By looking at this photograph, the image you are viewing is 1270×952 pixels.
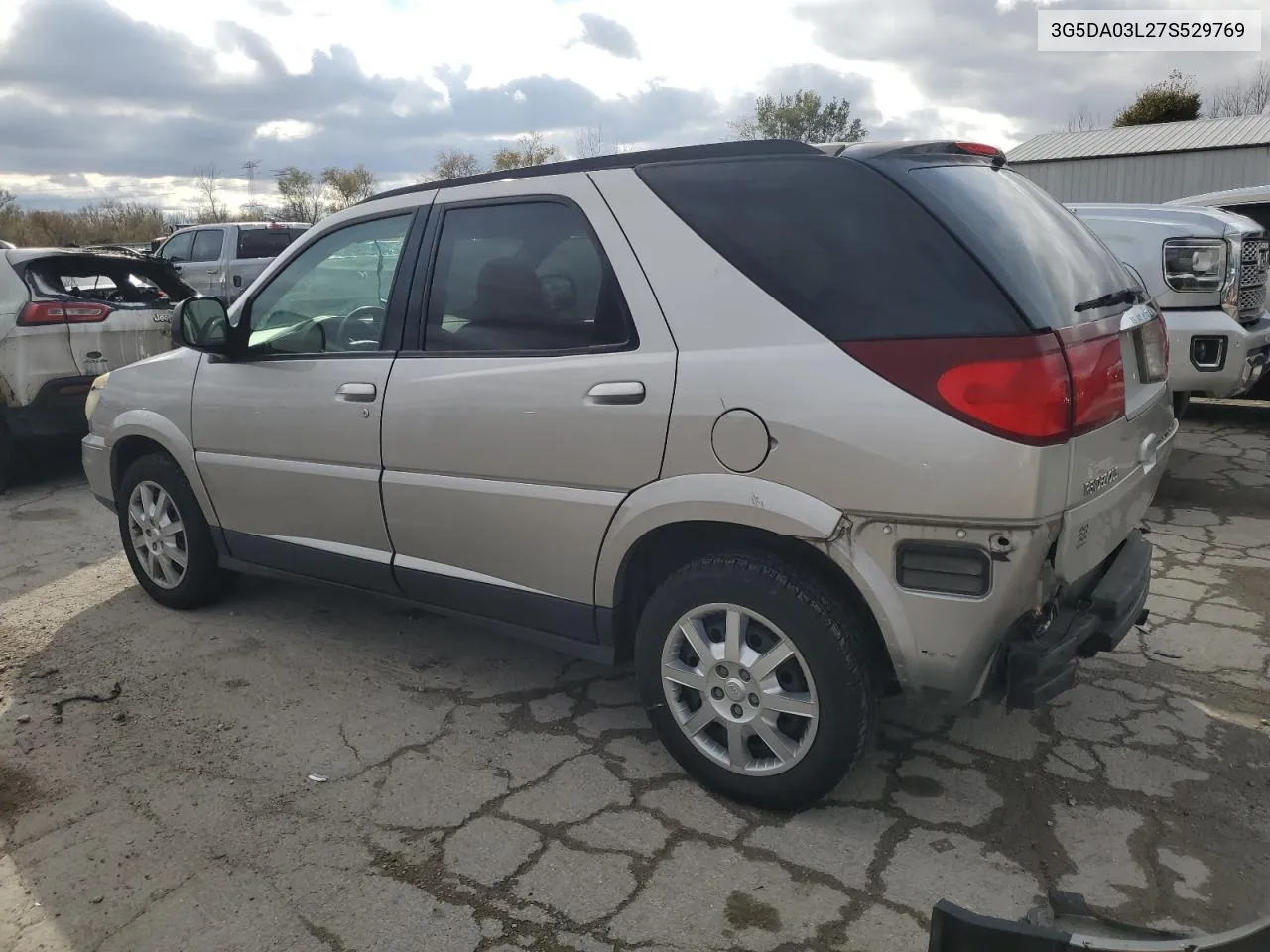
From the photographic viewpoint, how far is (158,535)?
14.9 feet

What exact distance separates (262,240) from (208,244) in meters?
0.80

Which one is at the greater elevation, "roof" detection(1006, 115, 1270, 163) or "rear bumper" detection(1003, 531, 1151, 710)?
"roof" detection(1006, 115, 1270, 163)

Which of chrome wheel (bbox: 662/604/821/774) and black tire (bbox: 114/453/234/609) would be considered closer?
chrome wheel (bbox: 662/604/821/774)

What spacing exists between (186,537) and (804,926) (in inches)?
129

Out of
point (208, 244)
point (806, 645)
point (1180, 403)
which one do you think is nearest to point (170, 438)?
point (806, 645)

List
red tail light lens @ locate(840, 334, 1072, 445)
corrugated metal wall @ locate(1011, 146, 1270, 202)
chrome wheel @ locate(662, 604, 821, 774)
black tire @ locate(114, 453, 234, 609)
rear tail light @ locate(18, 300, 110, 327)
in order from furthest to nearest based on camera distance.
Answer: corrugated metal wall @ locate(1011, 146, 1270, 202)
rear tail light @ locate(18, 300, 110, 327)
black tire @ locate(114, 453, 234, 609)
chrome wheel @ locate(662, 604, 821, 774)
red tail light lens @ locate(840, 334, 1072, 445)

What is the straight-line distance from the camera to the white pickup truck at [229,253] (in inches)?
572

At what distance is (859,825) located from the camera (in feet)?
9.10

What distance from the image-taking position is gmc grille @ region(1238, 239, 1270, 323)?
6004 millimetres

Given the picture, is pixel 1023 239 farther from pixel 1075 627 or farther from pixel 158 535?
pixel 158 535

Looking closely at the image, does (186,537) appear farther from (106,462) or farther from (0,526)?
(0,526)

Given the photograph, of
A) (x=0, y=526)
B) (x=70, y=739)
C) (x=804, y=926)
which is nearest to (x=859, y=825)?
(x=804, y=926)

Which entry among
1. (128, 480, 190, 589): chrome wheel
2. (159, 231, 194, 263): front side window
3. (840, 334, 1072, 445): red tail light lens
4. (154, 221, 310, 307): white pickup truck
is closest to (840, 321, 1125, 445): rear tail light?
(840, 334, 1072, 445): red tail light lens

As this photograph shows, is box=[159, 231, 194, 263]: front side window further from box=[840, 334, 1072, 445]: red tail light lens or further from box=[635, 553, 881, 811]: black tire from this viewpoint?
box=[840, 334, 1072, 445]: red tail light lens
